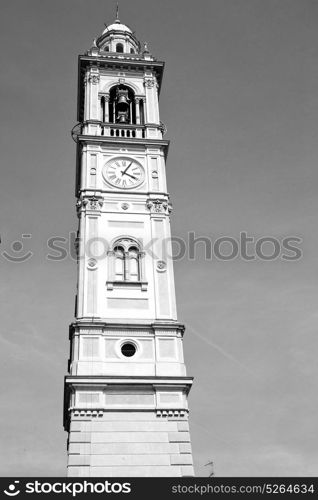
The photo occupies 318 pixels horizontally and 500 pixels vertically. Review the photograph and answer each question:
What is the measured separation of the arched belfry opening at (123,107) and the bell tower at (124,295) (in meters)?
0.08

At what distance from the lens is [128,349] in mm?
31891

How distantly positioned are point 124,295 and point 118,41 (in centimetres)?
2259

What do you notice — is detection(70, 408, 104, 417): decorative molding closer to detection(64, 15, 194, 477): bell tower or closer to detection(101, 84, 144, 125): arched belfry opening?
detection(64, 15, 194, 477): bell tower

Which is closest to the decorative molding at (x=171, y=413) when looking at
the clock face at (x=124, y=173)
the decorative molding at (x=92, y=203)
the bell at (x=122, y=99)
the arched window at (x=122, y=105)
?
the decorative molding at (x=92, y=203)

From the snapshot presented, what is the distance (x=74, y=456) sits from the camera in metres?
28.0

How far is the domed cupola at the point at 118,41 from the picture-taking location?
47.5 metres

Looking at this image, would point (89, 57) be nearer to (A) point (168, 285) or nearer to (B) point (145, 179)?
(B) point (145, 179)

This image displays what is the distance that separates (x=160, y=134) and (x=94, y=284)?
12.0 m

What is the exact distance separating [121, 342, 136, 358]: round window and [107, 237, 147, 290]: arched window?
3249 mm

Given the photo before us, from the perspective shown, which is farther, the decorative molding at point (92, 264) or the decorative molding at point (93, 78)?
the decorative molding at point (93, 78)

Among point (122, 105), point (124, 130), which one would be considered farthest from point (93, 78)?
point (124, 130)

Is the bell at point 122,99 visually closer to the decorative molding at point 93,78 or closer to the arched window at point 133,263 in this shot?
the decorative molding at point 93,78

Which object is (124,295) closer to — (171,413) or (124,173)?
(171,413)
